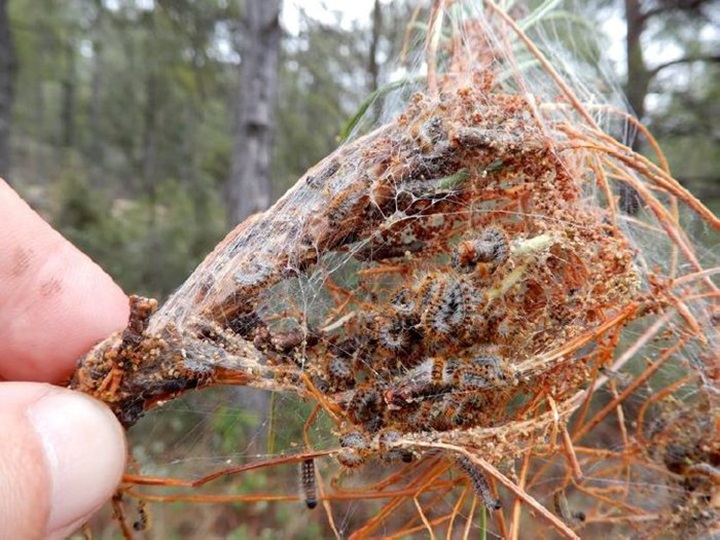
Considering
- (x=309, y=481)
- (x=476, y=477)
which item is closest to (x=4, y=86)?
(x=309, y=481)

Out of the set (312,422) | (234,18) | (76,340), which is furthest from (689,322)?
(234,18)

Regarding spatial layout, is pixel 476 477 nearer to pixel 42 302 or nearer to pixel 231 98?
pixel 42 302

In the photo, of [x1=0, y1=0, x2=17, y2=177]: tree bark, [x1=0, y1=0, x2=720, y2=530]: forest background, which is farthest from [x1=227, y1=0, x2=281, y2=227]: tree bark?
[x1=0, y1=0, x2=17, y2=177]: tree bark

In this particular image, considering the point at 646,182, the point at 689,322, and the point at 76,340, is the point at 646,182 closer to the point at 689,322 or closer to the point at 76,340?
the point at 689,322

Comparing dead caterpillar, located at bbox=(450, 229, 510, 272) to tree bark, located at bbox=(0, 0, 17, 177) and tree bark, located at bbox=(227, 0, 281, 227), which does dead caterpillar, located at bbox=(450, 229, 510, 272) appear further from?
tree bark, located at bbox=(0, 0, 17, 177)

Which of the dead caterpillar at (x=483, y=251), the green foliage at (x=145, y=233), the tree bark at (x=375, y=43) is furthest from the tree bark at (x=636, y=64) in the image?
the green foliage at (x=145, y=233)

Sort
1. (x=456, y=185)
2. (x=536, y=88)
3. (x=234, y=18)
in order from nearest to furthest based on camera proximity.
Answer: (x=456, y=185), (x=536, y=88), (x=234, y=18)
